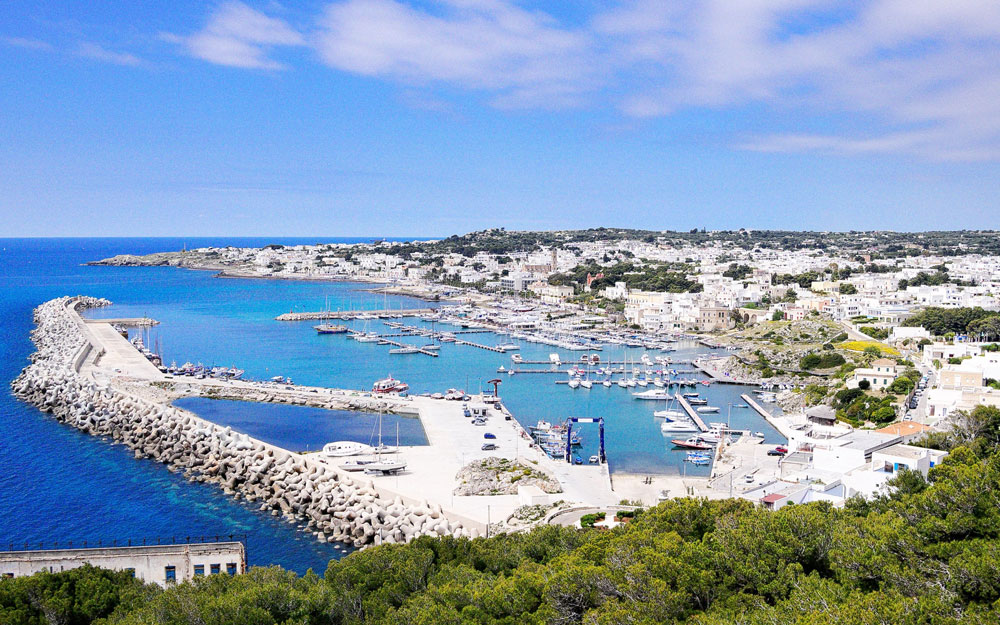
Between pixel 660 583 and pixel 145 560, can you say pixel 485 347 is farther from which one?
pixel 660 583

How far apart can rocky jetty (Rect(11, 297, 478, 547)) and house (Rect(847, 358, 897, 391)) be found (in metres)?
17.6

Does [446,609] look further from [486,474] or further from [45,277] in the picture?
[45,277]

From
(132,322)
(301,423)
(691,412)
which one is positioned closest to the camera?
(301,423)

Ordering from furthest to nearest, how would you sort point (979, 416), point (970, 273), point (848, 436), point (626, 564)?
point (970, 273) → point (848, 436) → point (979, 416) → point (626, 564)

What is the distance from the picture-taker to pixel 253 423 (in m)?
24.6

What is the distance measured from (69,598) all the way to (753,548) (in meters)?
7.99

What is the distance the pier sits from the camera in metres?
25.2

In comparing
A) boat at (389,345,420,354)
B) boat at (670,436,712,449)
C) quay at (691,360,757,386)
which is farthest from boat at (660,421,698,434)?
boat at (389,345,420,354)

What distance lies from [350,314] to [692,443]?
3821 cm

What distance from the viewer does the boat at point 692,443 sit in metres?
22.9

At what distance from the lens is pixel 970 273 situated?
59.8 meters

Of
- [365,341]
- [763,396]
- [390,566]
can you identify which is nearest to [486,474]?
[390,566]

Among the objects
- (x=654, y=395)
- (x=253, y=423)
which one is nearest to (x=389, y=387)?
(x=253, y=423)

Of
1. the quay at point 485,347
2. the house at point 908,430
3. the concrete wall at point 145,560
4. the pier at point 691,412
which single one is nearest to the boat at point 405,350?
the quay at point 485,347
